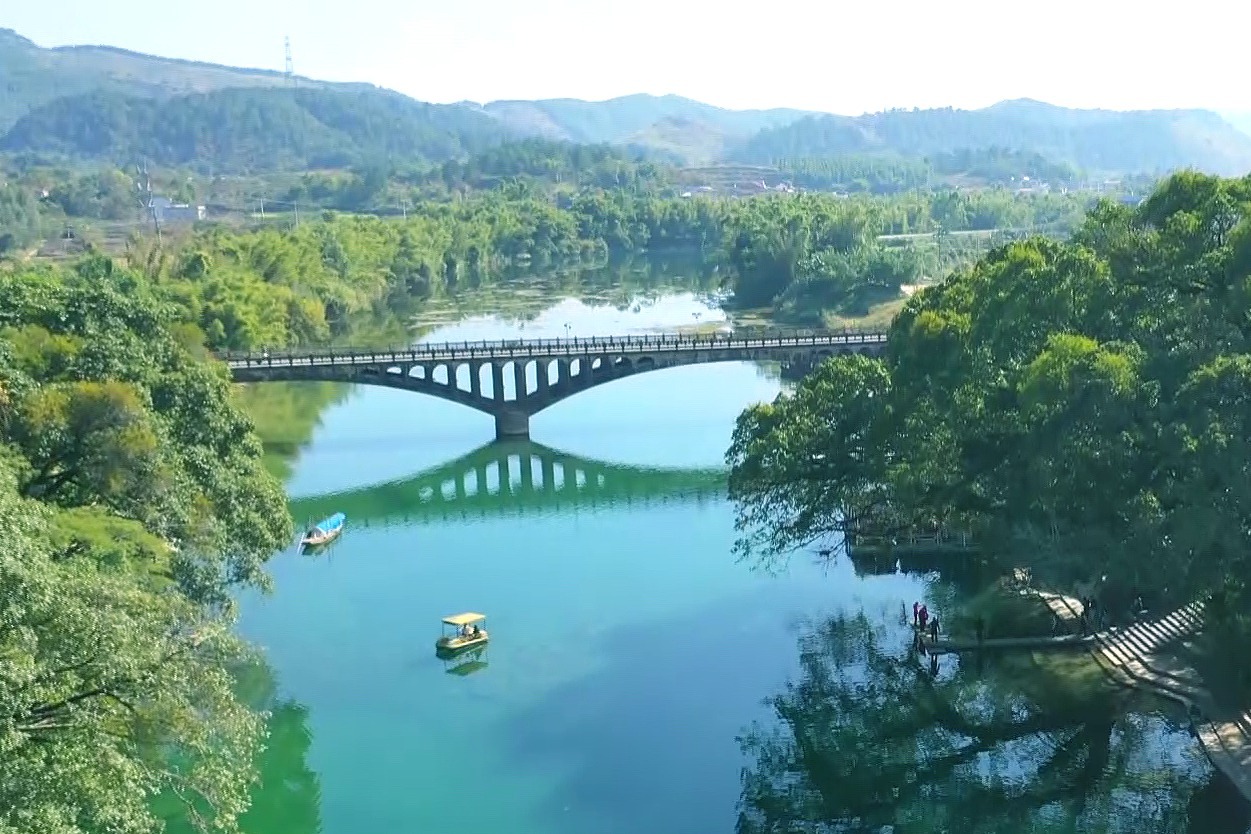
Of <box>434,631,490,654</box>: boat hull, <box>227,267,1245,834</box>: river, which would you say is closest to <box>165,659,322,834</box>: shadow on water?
<box>227,267,1245,834</box>: river

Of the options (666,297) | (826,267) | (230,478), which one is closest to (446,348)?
(230,478)

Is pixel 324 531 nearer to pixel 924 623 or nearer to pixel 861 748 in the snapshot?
pixel 924 623

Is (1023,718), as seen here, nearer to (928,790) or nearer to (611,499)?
(928,790)

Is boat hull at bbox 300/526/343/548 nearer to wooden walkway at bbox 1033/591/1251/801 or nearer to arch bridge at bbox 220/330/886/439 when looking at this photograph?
arch bridge at bbox 220/330/886/439

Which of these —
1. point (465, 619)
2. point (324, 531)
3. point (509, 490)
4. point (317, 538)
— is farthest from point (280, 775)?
point (509, 490)

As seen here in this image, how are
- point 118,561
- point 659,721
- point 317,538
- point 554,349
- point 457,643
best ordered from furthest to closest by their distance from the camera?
point 554,349 < point 317,538 < point 457,643 < point 659,721 < point 118,561

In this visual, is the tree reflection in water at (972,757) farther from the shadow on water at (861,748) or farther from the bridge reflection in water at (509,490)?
the bridge reflection in water at (509,490)
